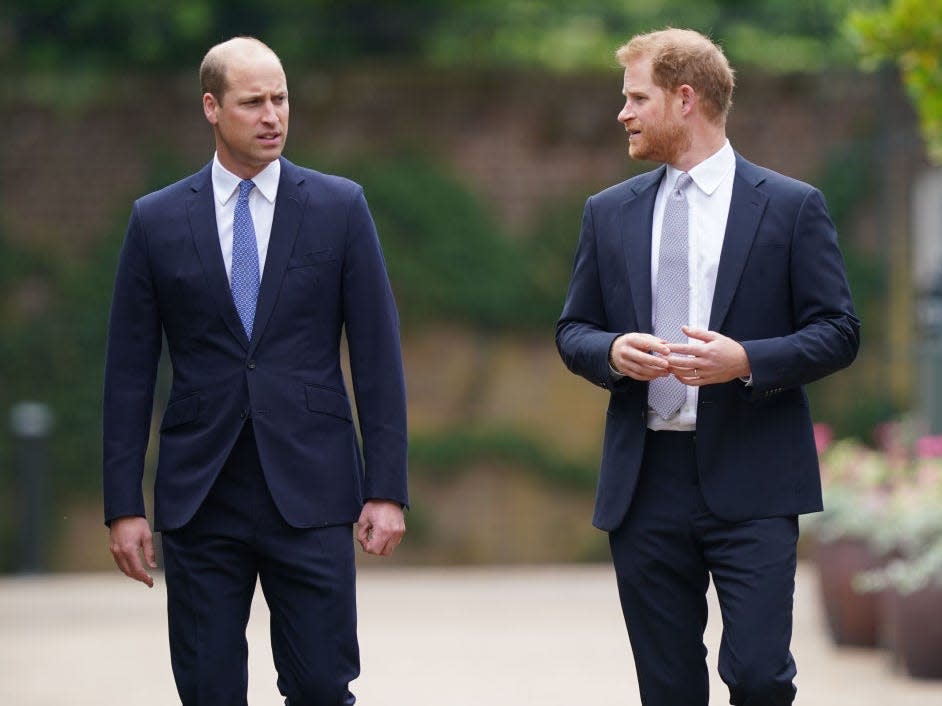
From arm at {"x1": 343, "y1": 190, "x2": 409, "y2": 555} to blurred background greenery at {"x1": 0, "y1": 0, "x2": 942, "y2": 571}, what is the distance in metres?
8.92

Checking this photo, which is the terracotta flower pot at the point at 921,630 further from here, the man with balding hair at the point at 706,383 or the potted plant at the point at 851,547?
the man with balding hair at the point at 706,383

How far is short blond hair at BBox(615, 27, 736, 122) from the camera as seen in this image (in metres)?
4.26

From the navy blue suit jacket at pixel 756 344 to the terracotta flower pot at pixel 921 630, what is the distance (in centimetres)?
316

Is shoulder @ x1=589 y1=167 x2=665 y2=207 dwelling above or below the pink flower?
above

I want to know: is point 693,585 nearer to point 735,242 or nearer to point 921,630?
point 735,242

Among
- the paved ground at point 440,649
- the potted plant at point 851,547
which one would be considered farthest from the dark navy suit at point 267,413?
the potted plant at point 851,547

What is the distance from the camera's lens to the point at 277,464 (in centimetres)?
430

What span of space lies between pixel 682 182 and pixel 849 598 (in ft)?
14.5

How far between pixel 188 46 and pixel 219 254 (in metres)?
9.68

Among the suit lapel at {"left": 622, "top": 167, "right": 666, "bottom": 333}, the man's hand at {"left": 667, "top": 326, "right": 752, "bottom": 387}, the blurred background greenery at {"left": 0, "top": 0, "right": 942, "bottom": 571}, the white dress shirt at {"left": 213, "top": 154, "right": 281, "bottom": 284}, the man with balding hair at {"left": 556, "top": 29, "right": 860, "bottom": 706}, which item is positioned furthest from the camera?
the blurred background greenery at {"left": 0, "top": 0, "right": 942, "bottom": 571}

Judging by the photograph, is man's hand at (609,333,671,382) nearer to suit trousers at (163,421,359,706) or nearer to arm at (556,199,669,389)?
arm at (556,199,669,389)

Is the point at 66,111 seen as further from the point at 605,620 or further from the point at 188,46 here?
the point at 605,620

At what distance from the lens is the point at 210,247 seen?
4379mm

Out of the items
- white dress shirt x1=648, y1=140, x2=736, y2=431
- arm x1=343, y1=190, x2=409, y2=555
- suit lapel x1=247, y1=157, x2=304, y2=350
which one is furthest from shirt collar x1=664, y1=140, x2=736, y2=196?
suit lapel x1=247, y1=157, x2=304, y2=350
